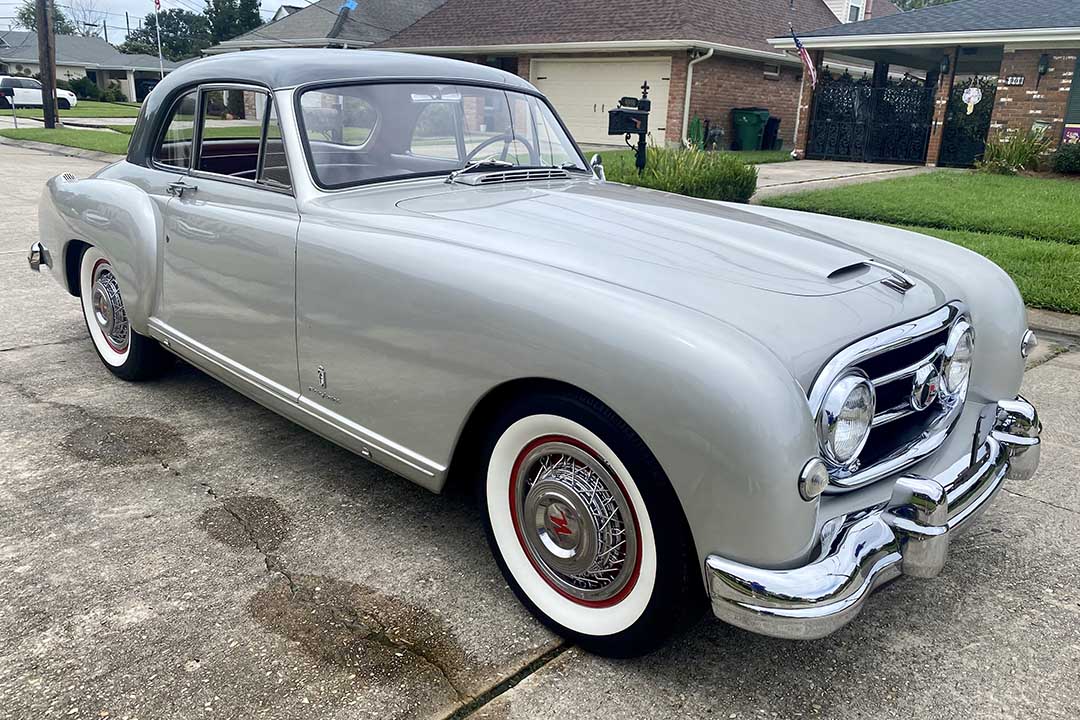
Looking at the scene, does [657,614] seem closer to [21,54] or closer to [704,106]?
[704,106]

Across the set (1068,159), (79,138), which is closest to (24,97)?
(79,138)

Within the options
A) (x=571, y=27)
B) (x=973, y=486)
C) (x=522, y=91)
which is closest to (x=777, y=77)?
(x=571, y=27)

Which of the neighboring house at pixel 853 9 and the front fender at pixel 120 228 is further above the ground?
the neighboring house at pixel 853 9

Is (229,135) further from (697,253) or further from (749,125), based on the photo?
(749,125)

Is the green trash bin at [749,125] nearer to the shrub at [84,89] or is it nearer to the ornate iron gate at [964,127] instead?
the ornate iron gate at [964,127]

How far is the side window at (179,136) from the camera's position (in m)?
3.95

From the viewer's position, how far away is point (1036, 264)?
6.94 meters

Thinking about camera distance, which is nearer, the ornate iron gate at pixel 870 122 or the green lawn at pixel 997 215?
the green lawn at pixel 997 215

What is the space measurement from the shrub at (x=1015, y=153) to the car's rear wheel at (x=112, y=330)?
48.2 ft

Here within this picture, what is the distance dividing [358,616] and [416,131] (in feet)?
6.18

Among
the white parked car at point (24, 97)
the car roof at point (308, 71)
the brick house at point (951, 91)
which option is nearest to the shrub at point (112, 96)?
the white parked car at point (24, 97)

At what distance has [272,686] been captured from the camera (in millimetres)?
2240

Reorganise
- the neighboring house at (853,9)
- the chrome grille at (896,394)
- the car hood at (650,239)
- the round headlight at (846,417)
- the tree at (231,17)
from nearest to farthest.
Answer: the round headlight at (846,417), the chrome grille at (896,394), the car hood at (650,239), the neighboring house at (853,9), the tree at (231,17)

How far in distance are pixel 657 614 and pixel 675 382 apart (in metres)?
0.63
